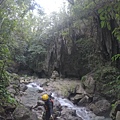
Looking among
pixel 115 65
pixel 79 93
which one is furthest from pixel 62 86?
pixel 115 65

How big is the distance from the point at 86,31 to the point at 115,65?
565cm

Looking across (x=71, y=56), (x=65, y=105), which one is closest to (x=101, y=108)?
(x=65, y=105)

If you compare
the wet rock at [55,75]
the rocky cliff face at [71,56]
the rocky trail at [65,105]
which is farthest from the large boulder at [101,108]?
the wet rock at [55,75]

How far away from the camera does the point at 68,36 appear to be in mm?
15633

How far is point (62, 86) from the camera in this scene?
1270 centimetres

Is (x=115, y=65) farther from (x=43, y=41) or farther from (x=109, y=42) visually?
(x=43, y=41)

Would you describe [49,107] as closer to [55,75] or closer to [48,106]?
[48,106]

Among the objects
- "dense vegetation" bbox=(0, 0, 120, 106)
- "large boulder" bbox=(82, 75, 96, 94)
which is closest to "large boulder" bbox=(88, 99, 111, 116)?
"dense vegetation" bbox=(0, 0, 120, 106)

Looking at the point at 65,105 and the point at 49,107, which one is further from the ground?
the point at 49,107

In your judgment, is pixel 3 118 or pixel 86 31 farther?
pixel 86 31

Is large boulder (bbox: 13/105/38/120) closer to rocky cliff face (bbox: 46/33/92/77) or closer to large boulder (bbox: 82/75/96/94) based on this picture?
large boulder (bbox: 82/75/96/94)

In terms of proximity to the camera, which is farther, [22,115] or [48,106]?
[22,115]

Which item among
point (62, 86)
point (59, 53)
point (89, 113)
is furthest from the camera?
point (59, 53)

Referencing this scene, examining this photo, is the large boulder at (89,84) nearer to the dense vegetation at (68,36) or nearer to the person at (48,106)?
the dense vegetation at (68,36)
